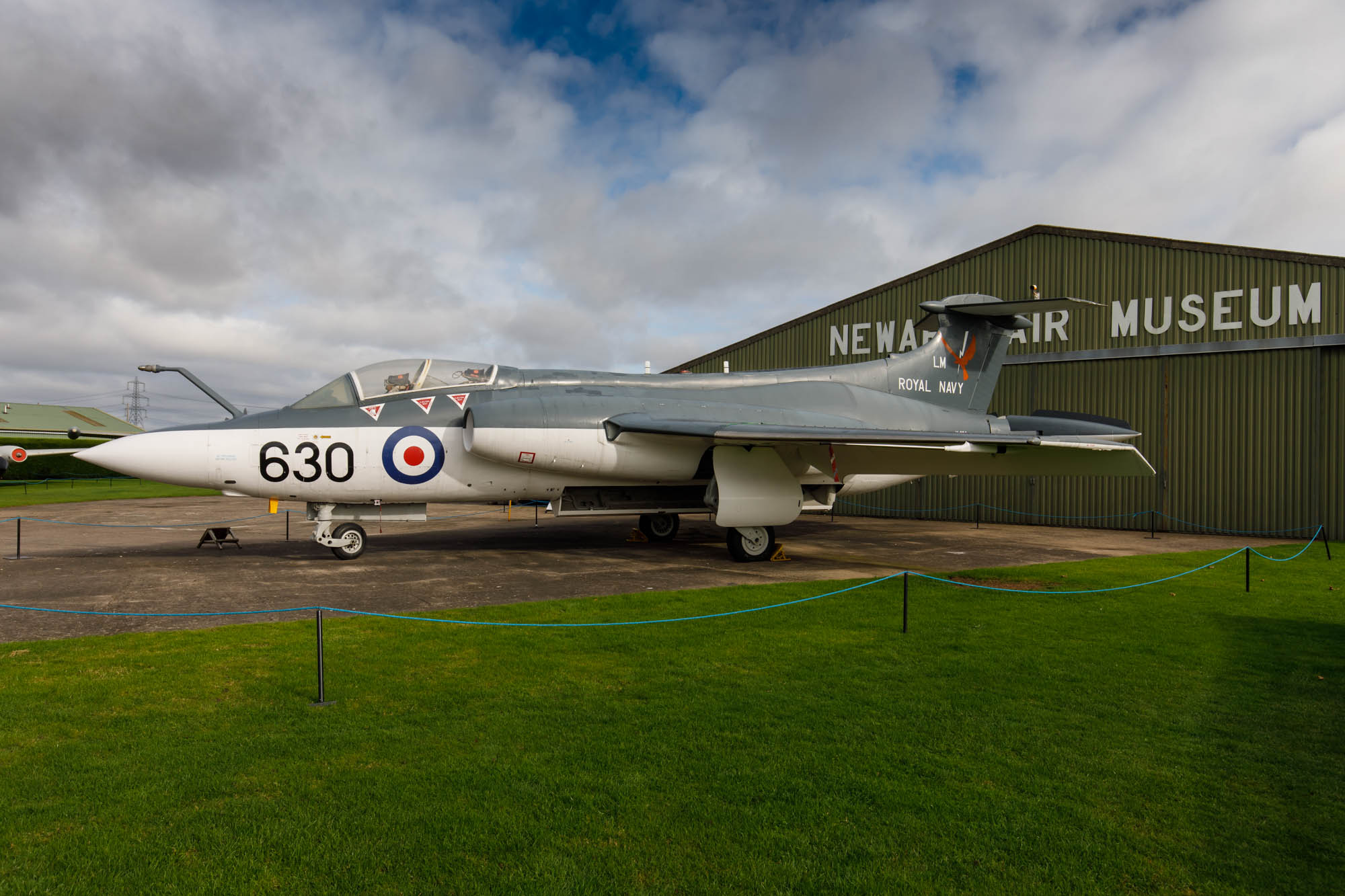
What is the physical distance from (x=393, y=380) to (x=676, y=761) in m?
8.80

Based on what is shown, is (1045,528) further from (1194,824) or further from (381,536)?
(1194,824)

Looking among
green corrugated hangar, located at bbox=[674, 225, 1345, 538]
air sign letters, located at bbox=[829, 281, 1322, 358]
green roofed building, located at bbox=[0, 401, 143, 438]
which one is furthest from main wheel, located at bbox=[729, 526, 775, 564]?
green roofed building, located at bbox=[0, 401, 143, 438]

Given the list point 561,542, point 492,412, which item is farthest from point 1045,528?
point 492,412

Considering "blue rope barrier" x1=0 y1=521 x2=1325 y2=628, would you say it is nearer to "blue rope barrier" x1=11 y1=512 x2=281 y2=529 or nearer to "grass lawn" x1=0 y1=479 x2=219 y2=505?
"blue rope barrier" x1=11 y1=512 x2=281 y2=529

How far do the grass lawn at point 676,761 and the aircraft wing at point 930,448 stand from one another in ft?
13.7

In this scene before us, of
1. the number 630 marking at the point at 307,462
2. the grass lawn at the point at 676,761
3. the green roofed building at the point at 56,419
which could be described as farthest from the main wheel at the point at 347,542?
the green roofed building at the point at 56,419

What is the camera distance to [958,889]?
2.81 metres

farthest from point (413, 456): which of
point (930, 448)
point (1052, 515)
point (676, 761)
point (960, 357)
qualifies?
point (1052, 515)

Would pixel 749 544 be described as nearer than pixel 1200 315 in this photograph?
Yes

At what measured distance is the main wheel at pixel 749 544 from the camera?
38.1 ft

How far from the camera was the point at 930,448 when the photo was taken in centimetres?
1104

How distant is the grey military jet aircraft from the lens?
10.3 meters

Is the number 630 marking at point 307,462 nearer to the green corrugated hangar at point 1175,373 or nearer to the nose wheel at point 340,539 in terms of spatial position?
the nose wheel at point 340,539

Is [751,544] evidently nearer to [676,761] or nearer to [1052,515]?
A: [676,761]
